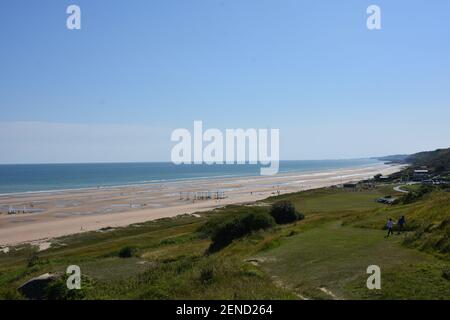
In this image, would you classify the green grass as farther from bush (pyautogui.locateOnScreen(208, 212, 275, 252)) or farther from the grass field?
bush (pyautogui.locateOnScreen(208, 212, 275, 252))

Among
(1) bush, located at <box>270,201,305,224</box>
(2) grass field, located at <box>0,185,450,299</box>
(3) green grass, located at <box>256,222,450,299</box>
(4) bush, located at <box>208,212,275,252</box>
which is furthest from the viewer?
(1) bush, located at <box>270,201,305,224</box>

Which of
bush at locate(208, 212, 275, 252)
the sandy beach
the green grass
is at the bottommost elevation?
the sandy beach

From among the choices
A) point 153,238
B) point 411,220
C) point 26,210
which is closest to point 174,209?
point 26,210

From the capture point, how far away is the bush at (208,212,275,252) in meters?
32.7

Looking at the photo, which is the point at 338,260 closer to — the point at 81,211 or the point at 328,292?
the point at 328,292

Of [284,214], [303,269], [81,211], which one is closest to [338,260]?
[303,269]

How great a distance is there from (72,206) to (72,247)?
39.7m

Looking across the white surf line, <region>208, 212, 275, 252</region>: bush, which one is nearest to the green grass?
the white surf line

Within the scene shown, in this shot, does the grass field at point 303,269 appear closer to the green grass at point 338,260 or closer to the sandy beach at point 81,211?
the green grass at point 338,260

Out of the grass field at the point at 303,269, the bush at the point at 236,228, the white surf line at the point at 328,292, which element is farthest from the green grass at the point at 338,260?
the bush at the point at 236,228

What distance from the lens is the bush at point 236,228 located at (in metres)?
32.7

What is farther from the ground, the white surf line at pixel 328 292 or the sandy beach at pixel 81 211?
the white surf line at pixel 328 292
